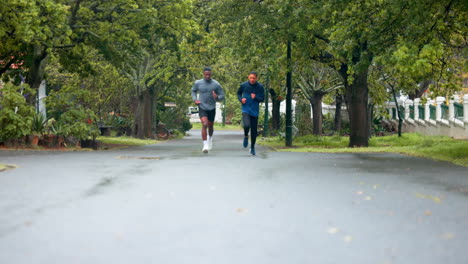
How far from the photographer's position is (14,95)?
61.1 ft

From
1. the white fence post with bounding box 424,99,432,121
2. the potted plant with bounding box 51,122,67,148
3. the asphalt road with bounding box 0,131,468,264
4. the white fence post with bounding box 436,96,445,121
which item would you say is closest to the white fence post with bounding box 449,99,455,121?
the white fence post with bounding box 436,96,445,121

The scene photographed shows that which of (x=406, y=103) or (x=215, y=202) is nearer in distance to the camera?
(x=215, y=202)

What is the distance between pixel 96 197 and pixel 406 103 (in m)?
37.1

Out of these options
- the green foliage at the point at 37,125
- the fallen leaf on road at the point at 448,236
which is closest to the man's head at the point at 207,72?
the green foliage at the point at 37,125

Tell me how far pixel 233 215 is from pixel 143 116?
30.4m

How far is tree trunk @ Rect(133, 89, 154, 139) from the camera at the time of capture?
121 ft

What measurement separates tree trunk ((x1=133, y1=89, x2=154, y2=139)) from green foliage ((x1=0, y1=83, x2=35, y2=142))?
697 inches

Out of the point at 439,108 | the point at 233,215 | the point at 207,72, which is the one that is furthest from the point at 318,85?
the point at 233,215

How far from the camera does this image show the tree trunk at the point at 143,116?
36.9 metres

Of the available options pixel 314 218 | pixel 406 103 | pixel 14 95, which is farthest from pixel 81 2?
pixel 406 103

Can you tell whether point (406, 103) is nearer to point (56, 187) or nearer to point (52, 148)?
point (52, 148)

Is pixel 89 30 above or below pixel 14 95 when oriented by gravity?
above

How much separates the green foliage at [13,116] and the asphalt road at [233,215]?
6.46 meters

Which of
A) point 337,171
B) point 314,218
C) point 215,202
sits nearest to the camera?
point 314,218
